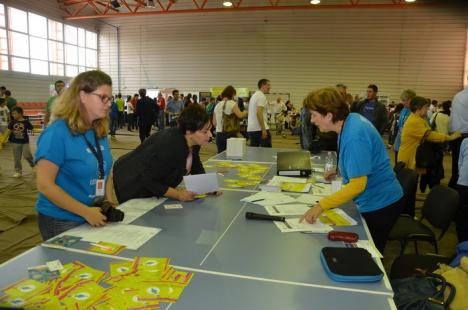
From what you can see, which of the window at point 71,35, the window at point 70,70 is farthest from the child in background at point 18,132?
the window at point 71,35

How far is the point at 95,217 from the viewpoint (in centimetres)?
177

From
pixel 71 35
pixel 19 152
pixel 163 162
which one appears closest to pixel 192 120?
pixel 163 162

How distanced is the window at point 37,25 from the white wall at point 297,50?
118 inches

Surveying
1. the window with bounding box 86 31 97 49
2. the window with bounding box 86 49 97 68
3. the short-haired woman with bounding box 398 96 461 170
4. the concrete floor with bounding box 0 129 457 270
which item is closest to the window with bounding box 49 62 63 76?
the window with bounding box 86 49 97 68

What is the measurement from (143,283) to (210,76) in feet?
47.2

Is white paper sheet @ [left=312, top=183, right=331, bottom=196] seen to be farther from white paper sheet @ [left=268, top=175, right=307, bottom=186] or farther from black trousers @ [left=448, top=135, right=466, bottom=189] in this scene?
black trousers @ [left=448, top=135, right=466, bottom=189]

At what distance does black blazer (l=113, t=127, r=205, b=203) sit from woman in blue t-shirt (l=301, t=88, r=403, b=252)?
856mm

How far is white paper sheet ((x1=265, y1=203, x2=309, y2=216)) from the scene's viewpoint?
2.16 metres

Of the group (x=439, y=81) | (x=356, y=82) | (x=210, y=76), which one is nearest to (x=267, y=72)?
(x=210, y=76)

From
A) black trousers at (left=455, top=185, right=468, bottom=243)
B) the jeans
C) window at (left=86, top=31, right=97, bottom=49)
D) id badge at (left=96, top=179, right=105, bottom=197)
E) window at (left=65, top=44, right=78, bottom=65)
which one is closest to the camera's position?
id badge at (left=96, top=179, right=105, bottom=197)

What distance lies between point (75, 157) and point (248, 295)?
3.39ft

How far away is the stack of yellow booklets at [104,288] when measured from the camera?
3.81ft

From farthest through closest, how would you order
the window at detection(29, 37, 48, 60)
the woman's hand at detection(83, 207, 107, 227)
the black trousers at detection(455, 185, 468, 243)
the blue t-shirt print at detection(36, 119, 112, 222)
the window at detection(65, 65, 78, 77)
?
the window at detection(65, 65, 78, 77), the window at detection(29, 37, 48, 60), the black trousers at detection(455, 185, 468, 243), the woman's hand at detection(83, 207, 107, 227), the blue t-shirt print at detection(36, 119, 112, 222)

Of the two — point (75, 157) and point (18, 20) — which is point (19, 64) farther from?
point (75, 157)
